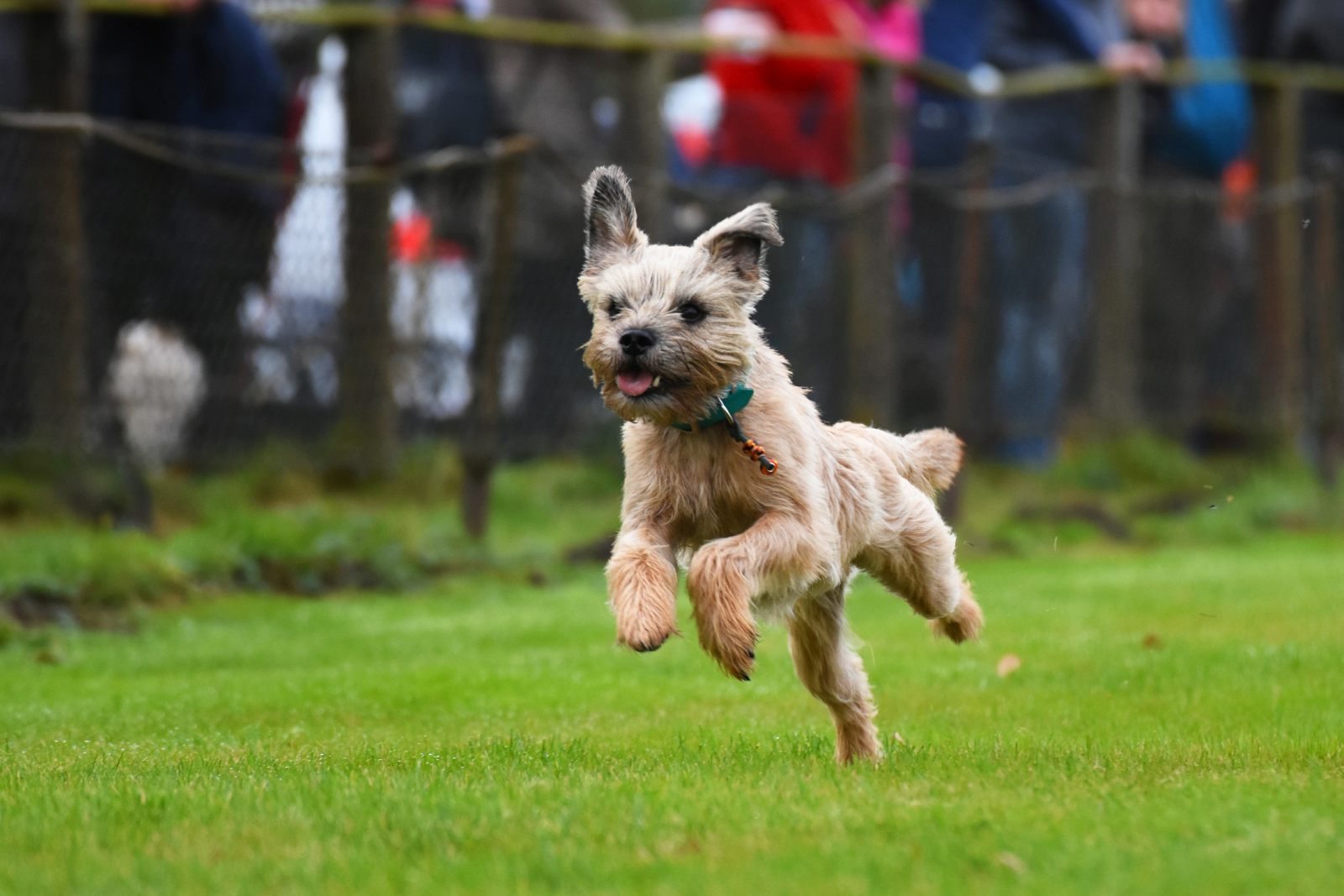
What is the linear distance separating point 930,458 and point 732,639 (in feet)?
5.12

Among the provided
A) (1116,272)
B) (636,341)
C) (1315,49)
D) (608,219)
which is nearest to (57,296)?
(608,219)

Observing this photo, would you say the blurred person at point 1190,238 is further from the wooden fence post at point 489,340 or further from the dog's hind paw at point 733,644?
the dog's hind paw at point 733,644

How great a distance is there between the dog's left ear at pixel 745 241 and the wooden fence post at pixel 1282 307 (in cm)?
1027

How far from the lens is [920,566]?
555cm

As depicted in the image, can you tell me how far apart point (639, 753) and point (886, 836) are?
5.02 ft

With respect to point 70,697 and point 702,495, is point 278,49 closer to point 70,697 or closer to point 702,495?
point 70,697

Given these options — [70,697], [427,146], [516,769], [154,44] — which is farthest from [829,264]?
[516,769]

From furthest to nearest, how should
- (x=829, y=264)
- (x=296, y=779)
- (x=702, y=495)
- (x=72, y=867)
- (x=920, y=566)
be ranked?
(x=829, y=264)
(x=920, y=566)
(x=702, y=495)
(x=296, y=779)
(x=72, y=867)

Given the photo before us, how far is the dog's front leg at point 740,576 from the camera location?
15.2ft

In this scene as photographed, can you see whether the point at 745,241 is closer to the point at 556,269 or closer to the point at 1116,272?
the point at 556,269

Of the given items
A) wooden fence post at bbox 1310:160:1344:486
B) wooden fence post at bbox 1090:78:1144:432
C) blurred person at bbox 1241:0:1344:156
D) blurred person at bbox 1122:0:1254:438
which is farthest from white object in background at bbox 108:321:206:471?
blurred person at bbox 1241:0:1344:156

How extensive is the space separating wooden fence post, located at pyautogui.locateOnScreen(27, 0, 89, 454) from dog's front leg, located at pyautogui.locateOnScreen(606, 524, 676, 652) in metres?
4.91

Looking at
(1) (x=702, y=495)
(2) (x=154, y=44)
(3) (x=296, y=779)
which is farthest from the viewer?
(2) (x=154, y=44)

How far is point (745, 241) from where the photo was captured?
17.2 ft
